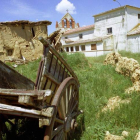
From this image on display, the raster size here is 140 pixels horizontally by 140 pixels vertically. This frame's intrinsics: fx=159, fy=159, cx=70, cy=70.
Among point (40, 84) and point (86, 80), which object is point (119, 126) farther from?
point (86, 80)

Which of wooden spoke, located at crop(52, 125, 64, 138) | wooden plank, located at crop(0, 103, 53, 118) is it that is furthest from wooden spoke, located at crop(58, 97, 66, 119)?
wooden plank, located at crop(0, 103, 53, 118)

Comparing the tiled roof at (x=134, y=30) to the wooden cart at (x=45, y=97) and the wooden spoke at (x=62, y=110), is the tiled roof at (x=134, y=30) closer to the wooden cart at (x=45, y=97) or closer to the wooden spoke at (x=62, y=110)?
the wooden cart at (x=45, y=97)

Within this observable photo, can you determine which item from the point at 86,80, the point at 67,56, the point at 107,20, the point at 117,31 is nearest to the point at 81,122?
the point at 86,80

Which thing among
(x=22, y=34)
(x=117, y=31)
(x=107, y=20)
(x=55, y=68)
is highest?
(x=107, y=20)

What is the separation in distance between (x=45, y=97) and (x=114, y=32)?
2102 centimetres

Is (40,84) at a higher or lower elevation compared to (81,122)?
higher

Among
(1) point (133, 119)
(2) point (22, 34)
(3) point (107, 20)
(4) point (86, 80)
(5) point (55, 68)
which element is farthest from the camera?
(3) point (107, 20)

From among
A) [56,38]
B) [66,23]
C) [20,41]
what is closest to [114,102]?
[56,38]

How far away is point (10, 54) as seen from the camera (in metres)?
12.0

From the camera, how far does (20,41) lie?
1177cm

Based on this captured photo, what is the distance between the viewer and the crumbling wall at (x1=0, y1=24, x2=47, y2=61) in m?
11.5

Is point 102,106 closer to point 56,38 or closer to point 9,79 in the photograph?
point 9,79

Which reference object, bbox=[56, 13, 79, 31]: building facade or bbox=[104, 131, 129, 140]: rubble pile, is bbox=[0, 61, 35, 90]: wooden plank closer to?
bbox=[104, 131, 129, 140]: rubble pile

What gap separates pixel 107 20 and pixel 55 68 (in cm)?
2057
